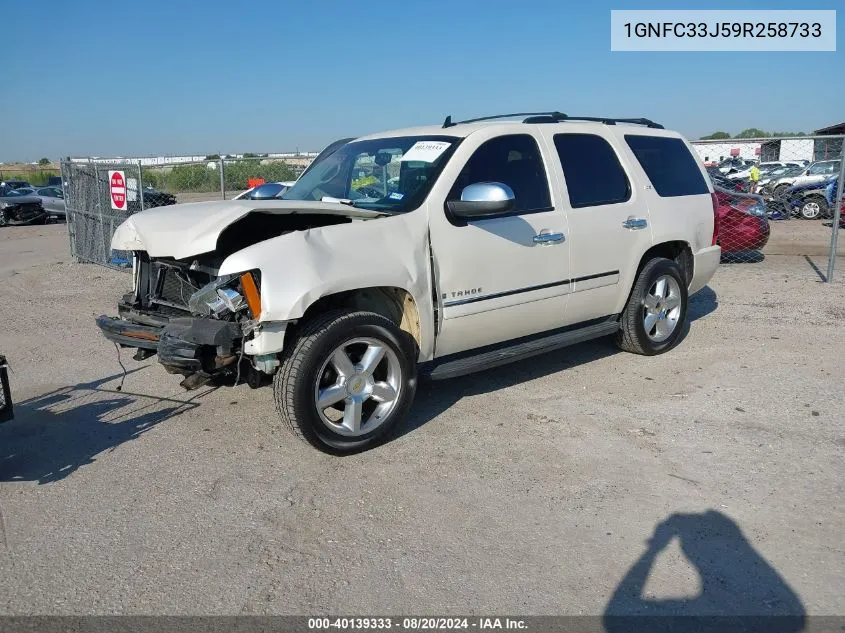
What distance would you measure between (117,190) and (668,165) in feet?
27.8

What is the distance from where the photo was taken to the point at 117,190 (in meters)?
11.4

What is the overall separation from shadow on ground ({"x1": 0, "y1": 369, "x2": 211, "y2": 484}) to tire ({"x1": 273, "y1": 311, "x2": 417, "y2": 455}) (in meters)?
1.36

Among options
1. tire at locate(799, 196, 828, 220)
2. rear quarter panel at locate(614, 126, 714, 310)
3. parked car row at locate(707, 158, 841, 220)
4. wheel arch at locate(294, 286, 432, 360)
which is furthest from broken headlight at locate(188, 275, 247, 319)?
tire at locate(799, 196, 828, 220)

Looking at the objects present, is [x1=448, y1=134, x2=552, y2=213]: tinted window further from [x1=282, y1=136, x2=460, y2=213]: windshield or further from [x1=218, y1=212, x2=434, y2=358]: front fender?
Result: [x1=218, y1=212, x2=434, y2=358]: front fender

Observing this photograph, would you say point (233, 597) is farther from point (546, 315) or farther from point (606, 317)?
point (606, 317)

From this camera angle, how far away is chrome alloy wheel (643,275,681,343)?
6.20 metres

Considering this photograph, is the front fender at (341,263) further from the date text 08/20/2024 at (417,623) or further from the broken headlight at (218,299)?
the date text 08/20/2024 at (417,623)

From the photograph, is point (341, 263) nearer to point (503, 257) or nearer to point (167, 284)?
point (503, 257)

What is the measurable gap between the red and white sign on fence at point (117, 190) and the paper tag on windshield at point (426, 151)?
7.54m

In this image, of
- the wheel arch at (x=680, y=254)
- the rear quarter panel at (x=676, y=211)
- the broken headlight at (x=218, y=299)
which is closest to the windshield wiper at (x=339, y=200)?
the broken headlight at (x=218, y=299)

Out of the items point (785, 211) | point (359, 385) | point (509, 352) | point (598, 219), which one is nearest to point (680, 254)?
point (598, 219)

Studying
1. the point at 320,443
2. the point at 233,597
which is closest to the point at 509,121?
the point at 320,443

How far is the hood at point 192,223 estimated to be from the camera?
4.09 meters

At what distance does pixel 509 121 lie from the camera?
534 centimetres
